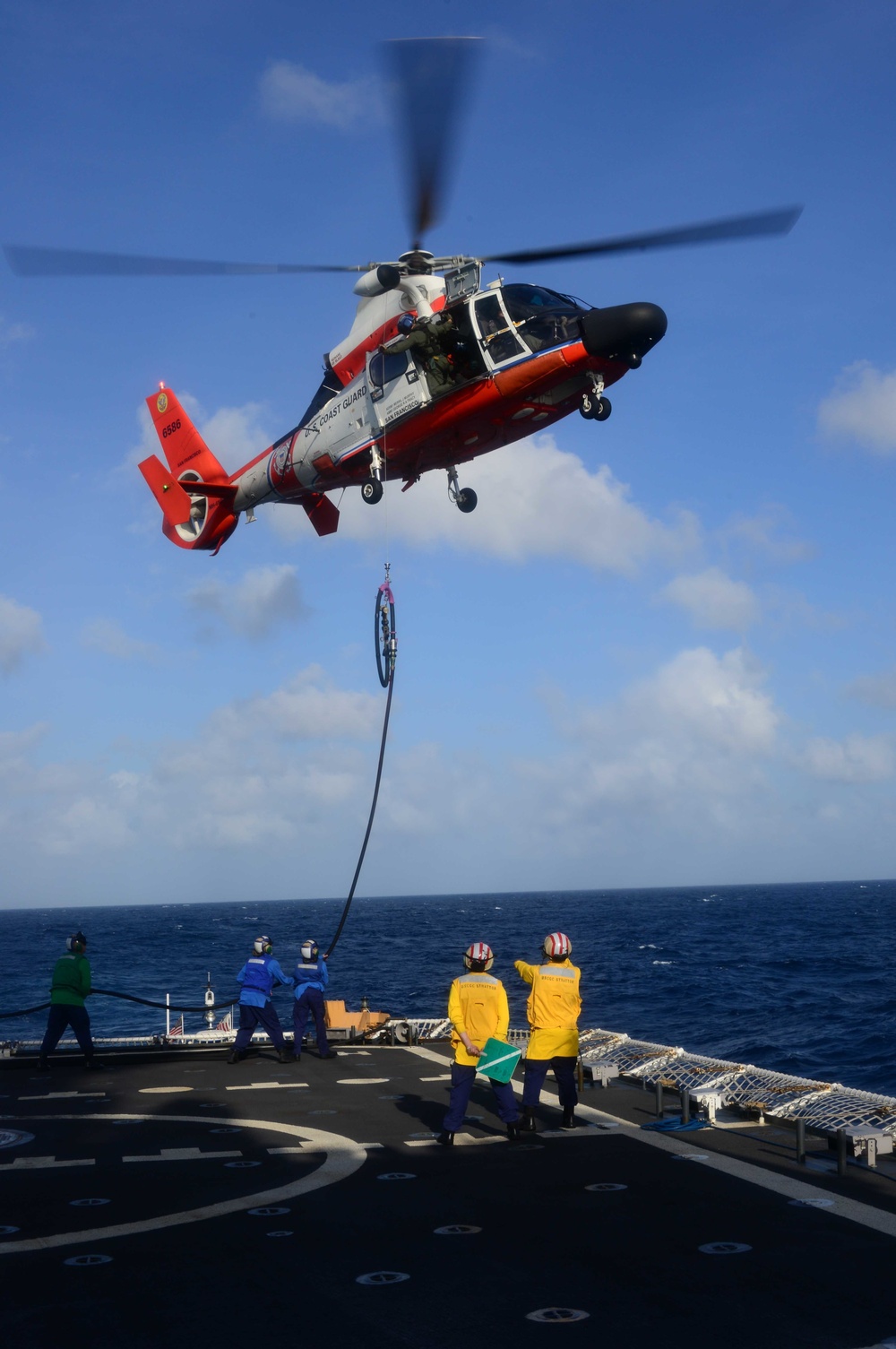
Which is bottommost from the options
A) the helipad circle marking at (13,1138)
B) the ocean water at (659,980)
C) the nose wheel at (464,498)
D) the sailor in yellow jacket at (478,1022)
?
the ocean water at (659,980)

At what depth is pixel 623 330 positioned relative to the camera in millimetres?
15391

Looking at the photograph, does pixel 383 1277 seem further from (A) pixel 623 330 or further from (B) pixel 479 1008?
(A) pixel 623 330

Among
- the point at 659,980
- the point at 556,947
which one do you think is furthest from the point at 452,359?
the point at 659,980

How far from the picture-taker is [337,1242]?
7.36m

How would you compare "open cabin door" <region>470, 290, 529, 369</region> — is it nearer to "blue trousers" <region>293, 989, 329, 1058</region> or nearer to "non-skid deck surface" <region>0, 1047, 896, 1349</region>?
"blue trousers" <region>293, 989, 329, 1058</region>

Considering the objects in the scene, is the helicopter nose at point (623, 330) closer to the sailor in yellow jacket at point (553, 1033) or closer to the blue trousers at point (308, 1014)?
the sailor in yellow jacket at point (553, 1033)

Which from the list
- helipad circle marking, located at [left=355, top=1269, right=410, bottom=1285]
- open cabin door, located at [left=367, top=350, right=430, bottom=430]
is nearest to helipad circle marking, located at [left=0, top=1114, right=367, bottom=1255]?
helipad circle marking, located at [left=355, top=1269, right=410, bottom=1285]

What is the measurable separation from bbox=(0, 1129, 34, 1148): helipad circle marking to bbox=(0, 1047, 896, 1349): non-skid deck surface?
0.27ft

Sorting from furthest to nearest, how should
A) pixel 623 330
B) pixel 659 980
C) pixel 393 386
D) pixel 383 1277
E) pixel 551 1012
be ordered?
pixel 659 980
pixel 393 386
pixel 623 330
pixel 551 1012
pixel 383 1277

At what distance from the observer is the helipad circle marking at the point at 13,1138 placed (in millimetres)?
10656

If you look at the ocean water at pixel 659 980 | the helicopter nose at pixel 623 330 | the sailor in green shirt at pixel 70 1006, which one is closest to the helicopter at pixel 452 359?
the helicopter nose at pixel 623 330

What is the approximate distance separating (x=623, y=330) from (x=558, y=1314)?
12.4 m

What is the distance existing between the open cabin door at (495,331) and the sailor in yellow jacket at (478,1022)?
28.8 ft

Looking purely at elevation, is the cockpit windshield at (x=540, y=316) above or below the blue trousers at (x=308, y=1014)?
above
